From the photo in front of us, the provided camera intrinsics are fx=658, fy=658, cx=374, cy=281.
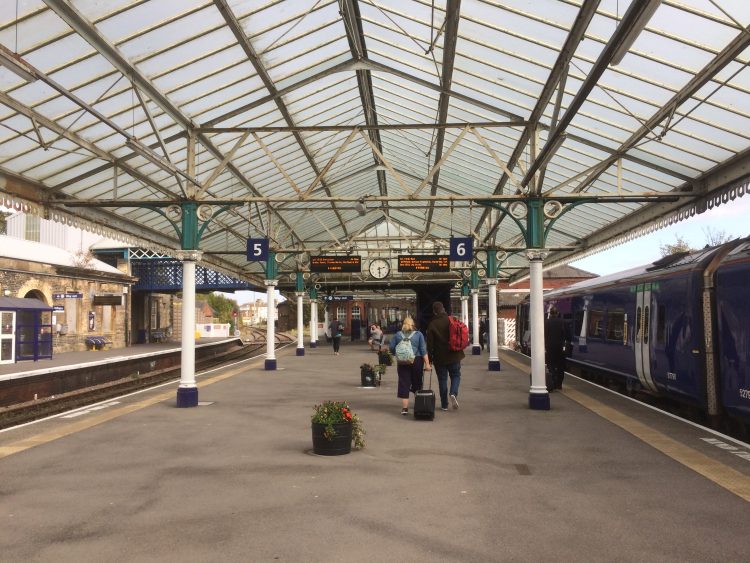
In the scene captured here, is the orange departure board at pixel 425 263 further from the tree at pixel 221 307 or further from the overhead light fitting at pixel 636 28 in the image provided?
the tree at pixel 221 307

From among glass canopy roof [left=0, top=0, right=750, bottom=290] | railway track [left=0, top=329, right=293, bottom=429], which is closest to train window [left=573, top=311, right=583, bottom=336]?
glass canopy roof [left=0, top=0, right=750, bottom=290]

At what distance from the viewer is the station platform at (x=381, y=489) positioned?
4.66m

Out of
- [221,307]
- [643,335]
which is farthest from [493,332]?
[221,307]

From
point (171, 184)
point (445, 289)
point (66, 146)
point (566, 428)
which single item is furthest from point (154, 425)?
point (445, 289)

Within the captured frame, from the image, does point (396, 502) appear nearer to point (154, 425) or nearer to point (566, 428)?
point (566, 428)

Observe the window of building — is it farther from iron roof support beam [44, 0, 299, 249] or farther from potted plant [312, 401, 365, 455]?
potted plant [312, 401, 365, 455]

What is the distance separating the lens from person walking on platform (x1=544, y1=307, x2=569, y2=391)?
45.0ft

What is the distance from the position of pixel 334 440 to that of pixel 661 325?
692 cm

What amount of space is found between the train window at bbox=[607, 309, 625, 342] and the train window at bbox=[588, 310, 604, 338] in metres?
0.68

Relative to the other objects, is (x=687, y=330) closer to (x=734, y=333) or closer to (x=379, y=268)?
(x=734, y=333)

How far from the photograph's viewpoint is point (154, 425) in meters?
10.0

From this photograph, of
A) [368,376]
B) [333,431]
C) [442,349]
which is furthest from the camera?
[368,376]

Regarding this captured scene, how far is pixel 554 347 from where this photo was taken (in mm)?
13836

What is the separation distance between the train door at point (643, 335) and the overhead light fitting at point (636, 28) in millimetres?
6987
